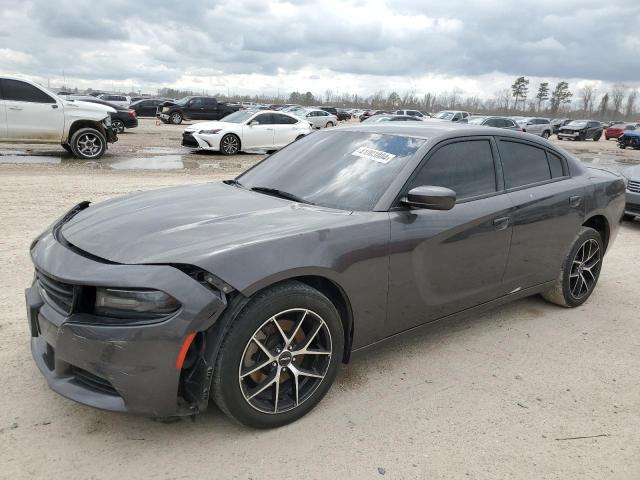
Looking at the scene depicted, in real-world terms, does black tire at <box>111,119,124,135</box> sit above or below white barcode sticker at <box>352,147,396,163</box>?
below

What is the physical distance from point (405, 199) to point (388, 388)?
1166 mm

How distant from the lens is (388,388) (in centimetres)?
318

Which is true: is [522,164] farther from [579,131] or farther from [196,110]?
[579,131]

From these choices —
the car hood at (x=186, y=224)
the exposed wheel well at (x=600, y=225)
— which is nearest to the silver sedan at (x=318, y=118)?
the exposed wheel well at (x=600, y=225)

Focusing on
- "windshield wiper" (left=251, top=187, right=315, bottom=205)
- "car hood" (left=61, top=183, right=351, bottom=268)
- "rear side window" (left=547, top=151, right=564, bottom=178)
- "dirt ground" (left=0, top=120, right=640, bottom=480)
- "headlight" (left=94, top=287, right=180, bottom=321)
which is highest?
"rear side window" (left=547, top=151, right=564, bottom=178)

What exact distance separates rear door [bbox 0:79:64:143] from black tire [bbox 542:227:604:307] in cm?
1185

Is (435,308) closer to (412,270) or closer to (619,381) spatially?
(412,270)

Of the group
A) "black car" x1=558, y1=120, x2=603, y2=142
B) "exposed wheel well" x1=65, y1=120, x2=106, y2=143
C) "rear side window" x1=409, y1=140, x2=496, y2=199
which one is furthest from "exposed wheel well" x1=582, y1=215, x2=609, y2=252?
"black car" x1=558, y1=120, x2=603, y2=142

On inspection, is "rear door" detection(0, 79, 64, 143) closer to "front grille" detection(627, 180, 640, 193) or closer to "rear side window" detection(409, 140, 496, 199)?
"rear side window" detection(409, 140, 496, 199)

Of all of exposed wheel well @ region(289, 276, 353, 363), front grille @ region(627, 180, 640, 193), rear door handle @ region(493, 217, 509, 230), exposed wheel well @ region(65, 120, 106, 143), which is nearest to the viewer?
exposed wheel well @ region(289, 276, 353, 363)

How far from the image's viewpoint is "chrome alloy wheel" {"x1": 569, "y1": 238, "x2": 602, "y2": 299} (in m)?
4.52

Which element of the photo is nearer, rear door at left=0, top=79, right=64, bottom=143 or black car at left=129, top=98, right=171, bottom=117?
rear door at left=0, top=79, right=64, bottom=143

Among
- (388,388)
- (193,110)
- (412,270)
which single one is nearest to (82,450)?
(388,388)

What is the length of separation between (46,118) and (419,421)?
12341 mm
